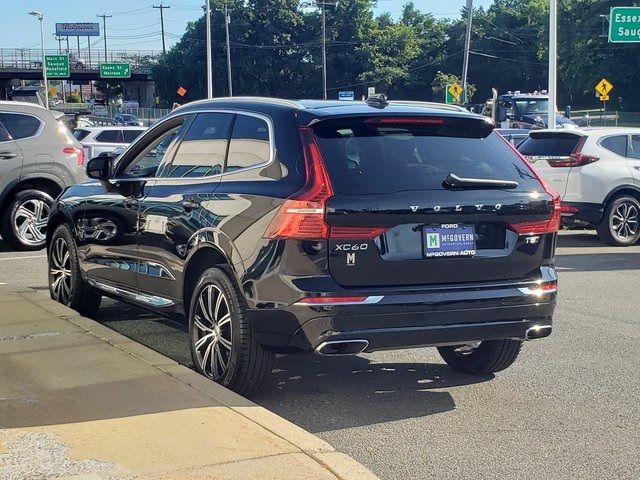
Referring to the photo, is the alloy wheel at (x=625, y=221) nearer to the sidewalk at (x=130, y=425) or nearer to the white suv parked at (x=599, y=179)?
the white suv parked at (x=599, y=179)

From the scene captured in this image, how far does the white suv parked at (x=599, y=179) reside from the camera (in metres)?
13.8

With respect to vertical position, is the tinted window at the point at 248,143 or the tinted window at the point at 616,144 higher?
the tinted window at the point at 248,143

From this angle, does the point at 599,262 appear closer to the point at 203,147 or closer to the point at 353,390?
the point at 353,390

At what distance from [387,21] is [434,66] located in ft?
22.2

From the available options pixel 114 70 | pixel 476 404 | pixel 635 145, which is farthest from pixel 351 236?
pixel 114 70

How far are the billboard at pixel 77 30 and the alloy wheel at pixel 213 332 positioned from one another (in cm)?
12649

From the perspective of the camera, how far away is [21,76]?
313ft

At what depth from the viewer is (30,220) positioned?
1306 centimetres

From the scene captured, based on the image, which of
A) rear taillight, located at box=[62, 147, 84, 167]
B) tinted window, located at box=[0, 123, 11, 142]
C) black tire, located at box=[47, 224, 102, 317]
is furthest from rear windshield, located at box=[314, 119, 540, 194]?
tinted window, located at box=[0, 123, 11, 142]

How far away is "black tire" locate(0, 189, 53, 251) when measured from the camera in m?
12.9

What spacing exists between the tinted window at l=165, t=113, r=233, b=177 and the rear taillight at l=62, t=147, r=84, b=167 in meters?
6.91

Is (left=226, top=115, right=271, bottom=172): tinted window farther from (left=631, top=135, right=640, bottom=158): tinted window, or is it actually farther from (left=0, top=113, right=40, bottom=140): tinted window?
(left=631, top=135, right=640, bottom=158): tinted window

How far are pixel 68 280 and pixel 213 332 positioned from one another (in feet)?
9.48

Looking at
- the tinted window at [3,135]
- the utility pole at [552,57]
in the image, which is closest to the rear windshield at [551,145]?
the utility pole at [552,57]
